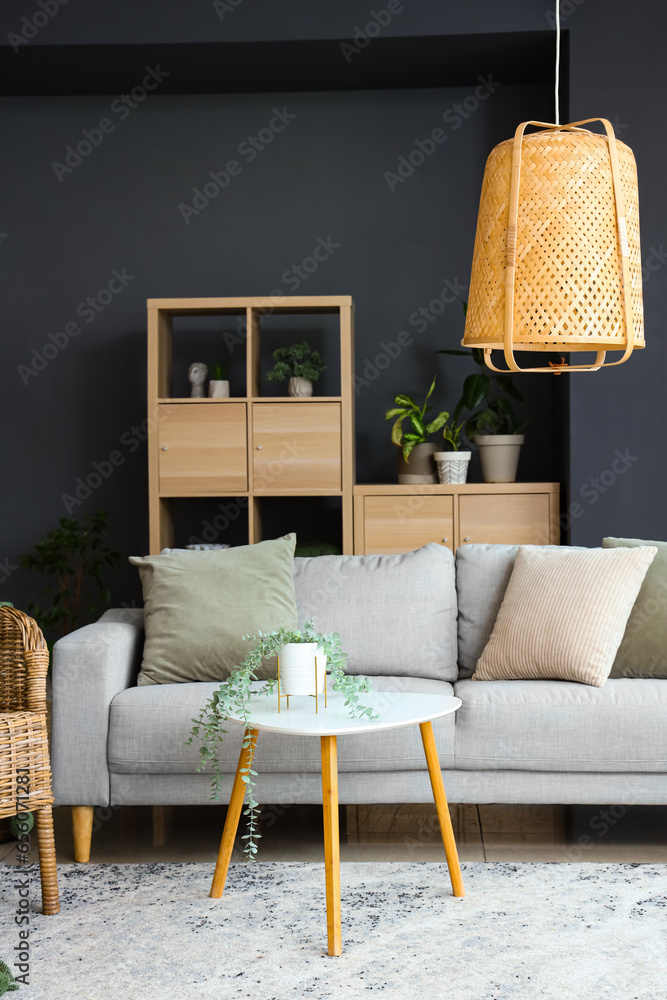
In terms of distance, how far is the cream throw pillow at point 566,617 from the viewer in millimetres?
2723

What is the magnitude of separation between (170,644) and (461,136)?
305 centimetres

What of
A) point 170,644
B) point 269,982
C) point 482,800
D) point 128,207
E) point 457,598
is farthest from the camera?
point 128,207

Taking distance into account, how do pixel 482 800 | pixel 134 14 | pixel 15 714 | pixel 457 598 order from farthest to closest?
pixel 134 14, pixel 457 598, pixel 482 800, pixel 15 714

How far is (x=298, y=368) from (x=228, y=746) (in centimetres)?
214

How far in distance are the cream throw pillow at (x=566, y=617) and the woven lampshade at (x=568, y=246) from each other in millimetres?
1182

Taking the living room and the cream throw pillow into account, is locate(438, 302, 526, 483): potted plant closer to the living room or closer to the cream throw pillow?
the living room

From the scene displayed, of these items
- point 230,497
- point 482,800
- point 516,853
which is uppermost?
point 230,497

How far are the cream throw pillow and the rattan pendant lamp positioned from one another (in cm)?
118

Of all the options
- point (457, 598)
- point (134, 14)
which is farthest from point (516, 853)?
point (134, 14)

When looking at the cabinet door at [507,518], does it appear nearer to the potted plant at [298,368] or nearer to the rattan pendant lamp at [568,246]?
the potted plant at [298,368]

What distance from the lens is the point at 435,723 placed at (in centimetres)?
258

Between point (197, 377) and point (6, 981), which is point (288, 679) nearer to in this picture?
point (6, 981)

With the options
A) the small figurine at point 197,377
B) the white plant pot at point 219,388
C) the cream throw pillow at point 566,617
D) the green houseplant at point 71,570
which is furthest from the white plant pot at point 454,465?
the green houseplant at point 71,570

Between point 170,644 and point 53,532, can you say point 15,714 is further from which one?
point 53,532
